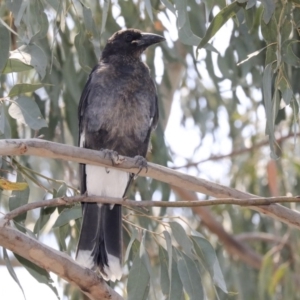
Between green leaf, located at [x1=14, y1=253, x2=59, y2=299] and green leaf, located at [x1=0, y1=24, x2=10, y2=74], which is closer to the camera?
green leaf, located at [x1=0, y1=24, x2=10, y2=74]

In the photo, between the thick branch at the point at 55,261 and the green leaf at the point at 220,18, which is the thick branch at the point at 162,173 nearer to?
the thick branch at the point at 55,261

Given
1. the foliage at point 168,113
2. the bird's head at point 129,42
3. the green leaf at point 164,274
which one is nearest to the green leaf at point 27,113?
the foliage at point 168,113

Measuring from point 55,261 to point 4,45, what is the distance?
0.66 meters

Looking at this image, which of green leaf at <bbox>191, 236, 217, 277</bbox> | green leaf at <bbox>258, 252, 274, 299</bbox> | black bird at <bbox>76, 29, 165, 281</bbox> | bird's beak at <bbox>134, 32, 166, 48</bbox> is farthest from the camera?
green leaf at <bbox>258, 252, 274, 299</bbox>

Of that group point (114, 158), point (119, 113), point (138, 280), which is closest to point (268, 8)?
point (114, 158)

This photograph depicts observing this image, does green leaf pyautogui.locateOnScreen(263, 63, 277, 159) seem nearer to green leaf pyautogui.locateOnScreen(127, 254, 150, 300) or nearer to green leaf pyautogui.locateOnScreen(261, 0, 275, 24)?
green leaf pyautogui.locateOnScreen(261, 0, 275, 24)

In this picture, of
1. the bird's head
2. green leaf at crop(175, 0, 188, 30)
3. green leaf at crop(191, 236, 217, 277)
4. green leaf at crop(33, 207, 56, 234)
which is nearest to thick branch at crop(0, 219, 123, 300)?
green leaf at crop(191, 236, 217, 277)

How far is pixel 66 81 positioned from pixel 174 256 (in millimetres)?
1117

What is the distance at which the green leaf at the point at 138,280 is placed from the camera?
2416mm

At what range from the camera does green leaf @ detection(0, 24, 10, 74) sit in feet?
7.46

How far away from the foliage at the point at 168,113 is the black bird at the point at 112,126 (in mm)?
96

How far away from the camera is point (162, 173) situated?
241 cm

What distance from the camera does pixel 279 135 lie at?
4797mm

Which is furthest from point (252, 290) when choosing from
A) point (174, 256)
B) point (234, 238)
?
point (174, 256)
